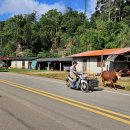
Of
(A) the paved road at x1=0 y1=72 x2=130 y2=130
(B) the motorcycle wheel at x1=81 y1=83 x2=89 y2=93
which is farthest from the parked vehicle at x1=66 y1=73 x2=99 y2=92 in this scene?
(A) the paved road at x1=0 y1=72 x2=130 y2=130

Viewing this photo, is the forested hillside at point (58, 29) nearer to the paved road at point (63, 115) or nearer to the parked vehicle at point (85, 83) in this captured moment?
the parked vehicle at point (85, 83)

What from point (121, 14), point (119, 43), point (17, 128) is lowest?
point (17, 128)

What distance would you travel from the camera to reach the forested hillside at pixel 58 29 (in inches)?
3206

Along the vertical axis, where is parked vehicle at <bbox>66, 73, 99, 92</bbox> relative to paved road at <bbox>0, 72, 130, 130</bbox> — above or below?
above

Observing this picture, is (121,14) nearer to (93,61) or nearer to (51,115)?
(93,61)

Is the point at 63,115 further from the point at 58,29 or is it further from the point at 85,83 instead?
the point at 58,29

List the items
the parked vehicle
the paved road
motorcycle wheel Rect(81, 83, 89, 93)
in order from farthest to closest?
the parked vehicle, motorcycle wheel Rect(81, 83, 89, 93), the paved road

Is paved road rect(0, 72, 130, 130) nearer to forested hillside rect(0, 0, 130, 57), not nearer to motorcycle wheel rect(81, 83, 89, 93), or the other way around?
motorcycle wheel rect(81, 83, 89, 93)

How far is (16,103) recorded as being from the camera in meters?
11.8

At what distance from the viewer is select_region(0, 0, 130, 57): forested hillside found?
81438 mm

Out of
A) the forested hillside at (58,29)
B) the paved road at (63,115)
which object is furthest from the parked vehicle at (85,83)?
the forested hillside at (58,29)

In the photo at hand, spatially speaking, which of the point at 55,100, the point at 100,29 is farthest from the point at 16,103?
the point at 100,29

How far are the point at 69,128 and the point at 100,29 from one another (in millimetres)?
63436

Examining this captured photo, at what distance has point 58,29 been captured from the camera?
101 m
